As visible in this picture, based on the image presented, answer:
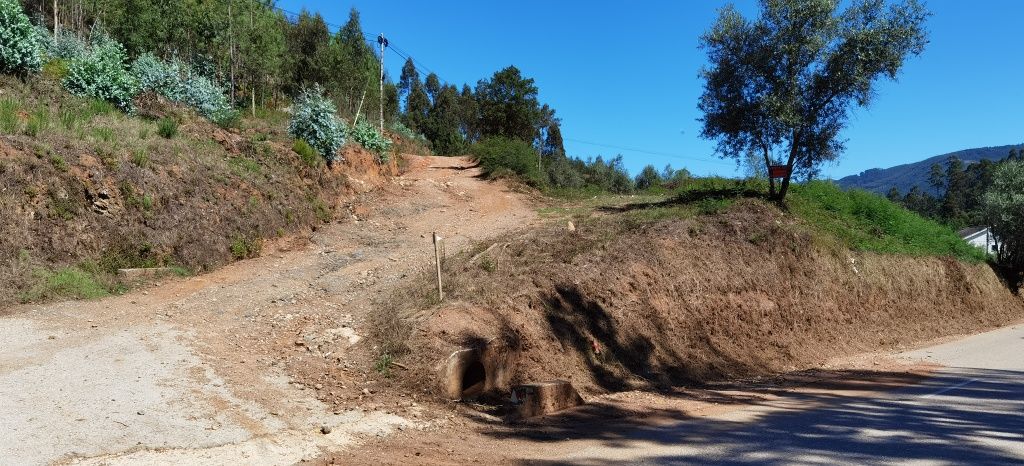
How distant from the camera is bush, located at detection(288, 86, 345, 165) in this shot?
17.6 metres

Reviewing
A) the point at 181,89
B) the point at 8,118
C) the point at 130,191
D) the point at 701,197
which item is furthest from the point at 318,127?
the point at 701,197

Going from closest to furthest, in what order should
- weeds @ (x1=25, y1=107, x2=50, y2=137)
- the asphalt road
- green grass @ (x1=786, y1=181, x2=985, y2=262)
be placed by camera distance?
the asphalt road < weeds @ (x1=25, y1=107, x2=50, y2=137) < green grass @ (x1=786, y1=181, x2=985, y2=262)

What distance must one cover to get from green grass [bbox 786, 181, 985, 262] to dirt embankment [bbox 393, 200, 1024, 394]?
885mm

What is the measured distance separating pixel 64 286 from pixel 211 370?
12.9ft

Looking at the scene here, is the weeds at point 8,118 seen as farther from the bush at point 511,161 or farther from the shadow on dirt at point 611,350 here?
the bush at point 511,161

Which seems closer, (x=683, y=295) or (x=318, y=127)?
(x=683, y=295)

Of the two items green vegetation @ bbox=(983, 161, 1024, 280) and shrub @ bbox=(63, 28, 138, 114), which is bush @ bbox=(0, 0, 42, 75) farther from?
green vegetation @ bbox=(983, 161, 1024, 280)

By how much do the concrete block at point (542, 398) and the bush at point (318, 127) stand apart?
12027 mm

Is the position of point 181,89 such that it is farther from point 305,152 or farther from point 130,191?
point 130,191

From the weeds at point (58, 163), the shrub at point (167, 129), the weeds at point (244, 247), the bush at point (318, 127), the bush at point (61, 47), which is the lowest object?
the weeds at point (244, 247)

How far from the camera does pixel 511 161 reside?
2575 centimetres

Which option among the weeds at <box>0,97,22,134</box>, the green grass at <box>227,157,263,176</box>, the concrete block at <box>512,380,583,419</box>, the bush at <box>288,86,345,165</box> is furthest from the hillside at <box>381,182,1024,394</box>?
the weeds at <box>0,97,22,134</box>

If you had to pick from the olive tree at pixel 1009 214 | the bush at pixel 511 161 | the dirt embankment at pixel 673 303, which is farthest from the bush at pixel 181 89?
the olive tree at pixel 1009 214

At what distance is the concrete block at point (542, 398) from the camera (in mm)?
7453
